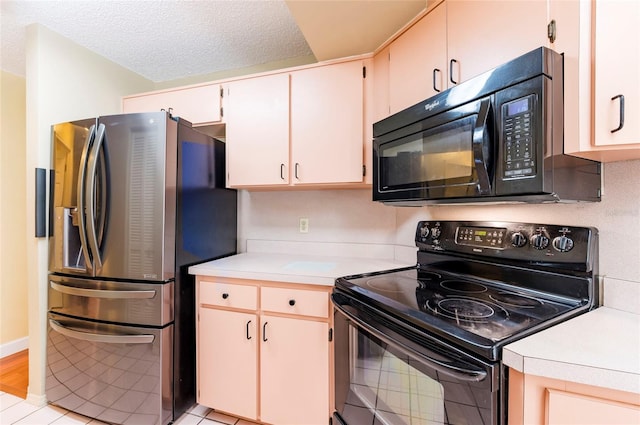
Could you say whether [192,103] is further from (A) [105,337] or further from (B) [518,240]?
(B) [518,240]

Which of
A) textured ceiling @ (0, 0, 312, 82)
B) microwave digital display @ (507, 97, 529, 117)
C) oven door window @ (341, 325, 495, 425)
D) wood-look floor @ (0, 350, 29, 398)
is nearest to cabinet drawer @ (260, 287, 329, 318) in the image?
oven door window @ (341, 325, 495, 425)

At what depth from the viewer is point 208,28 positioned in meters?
1.87

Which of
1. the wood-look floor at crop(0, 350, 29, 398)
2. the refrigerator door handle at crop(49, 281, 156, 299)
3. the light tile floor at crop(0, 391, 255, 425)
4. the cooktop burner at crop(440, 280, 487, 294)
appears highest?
the cooktop burner at crop(440, 280, 487, 294)

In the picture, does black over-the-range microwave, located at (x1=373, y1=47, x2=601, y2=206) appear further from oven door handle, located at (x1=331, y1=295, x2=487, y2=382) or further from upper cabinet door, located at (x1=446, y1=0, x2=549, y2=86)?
oven door handle, located at (x1=331, y1=295, x2=487, y2=382)

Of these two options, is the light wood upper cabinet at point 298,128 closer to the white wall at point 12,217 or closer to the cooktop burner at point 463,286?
the cooktop burner at point 463,286

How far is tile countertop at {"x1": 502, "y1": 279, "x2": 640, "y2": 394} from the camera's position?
2.06 ft

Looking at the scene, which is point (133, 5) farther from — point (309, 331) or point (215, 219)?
point (309, 331)

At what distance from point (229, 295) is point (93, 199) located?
3.07ft

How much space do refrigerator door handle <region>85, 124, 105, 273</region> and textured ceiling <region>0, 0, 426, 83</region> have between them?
2.40 ft

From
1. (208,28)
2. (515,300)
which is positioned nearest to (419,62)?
(515,300)

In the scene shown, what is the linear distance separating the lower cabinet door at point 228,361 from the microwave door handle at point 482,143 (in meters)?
1.25

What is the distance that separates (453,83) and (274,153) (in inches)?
42.5

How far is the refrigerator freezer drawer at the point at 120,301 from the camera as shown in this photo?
5.04 ft

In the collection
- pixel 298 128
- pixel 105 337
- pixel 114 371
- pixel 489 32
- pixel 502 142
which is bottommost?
pixel 114 371
